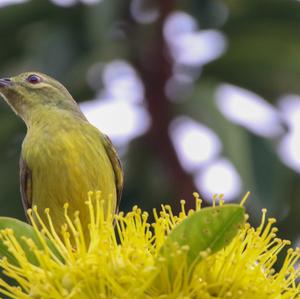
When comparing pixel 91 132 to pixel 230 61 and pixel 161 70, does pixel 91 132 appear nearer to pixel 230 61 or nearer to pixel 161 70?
pixel 161 70

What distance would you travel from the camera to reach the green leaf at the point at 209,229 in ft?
15.0

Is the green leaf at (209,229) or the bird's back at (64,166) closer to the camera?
the green leaf at (209,229)

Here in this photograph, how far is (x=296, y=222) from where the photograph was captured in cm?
1023

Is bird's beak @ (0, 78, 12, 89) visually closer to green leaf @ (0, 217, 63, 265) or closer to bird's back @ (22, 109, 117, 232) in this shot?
bird's back @ (22, 109, 117, 232)

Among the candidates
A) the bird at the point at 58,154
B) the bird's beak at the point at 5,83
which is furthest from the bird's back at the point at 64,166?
the bird's beak at the point at 5,83

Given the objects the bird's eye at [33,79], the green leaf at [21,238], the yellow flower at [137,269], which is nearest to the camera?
the yellow flower at [137,269]

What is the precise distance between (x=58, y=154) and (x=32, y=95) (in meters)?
0.80

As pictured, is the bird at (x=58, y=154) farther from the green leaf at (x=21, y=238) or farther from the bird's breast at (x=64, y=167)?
the green leaf at (x=21, y=238)

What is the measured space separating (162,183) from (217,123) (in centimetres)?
78

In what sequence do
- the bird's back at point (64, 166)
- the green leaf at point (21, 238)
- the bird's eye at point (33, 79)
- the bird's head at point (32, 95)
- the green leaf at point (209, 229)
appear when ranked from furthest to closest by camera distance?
the bird's eye at point (33, 79) < the bird's head at point (32, 95) < the bird's back at point (64, 166) < the green leaf at point (21, 238) < the green leaf at point (209, 229)

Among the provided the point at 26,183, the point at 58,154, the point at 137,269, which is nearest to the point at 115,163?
the point at 58,154

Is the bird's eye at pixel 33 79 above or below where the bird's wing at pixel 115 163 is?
above

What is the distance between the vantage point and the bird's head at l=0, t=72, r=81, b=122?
7.33 meters

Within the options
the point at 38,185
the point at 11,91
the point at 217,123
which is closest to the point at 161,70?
the point at 217,123
